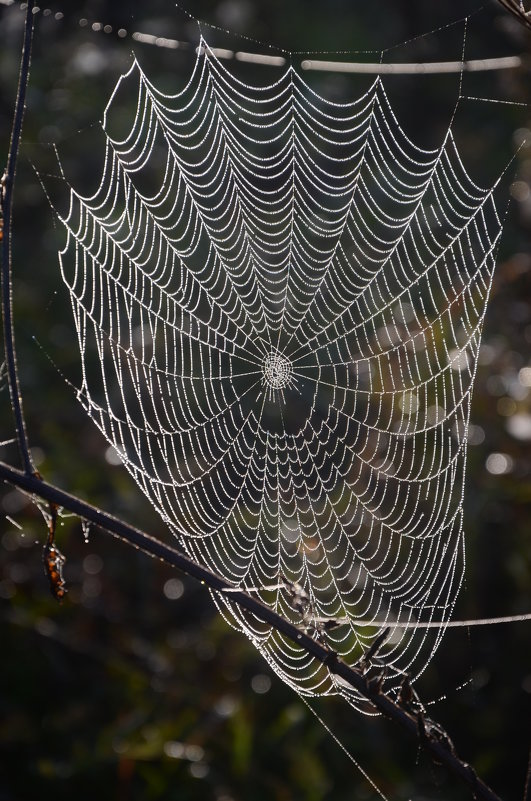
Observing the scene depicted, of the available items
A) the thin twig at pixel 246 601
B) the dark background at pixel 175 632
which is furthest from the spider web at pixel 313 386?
the thin twig at pixel 246 601

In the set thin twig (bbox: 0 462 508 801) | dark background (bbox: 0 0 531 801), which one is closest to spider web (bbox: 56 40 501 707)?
dark background (bbox: 0 0 531 801)

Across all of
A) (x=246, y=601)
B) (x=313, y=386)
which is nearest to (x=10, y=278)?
(x=246, y=601)

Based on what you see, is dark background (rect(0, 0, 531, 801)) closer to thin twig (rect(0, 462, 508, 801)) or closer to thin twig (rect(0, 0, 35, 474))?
thin twig (rect(0, 0, 35, 474))

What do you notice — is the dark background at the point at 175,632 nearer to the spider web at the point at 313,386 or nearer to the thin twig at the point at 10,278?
the spider web at the point at 313,386

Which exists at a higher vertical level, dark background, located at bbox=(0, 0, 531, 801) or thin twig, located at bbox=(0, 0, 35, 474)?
thin twig, located at bbox=(0, 0, 35, 474)

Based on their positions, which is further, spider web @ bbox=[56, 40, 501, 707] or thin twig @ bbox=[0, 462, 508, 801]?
spider web @ bbox=[56, 40, 501, 707]

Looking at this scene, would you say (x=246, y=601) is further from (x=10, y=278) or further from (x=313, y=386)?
(x=313, y=386)
